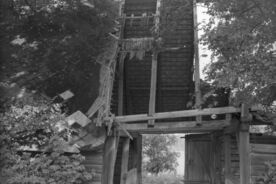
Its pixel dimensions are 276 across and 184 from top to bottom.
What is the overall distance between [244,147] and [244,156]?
25 centimetres

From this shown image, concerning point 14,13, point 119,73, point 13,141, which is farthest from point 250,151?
point 14,13

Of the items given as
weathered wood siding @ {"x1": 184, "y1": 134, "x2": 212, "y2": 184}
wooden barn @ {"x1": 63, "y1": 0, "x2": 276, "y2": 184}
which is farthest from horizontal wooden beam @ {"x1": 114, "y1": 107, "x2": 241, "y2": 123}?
weathered wood siding @ {"x1": 184, "y1": 134, "x2": 212, "y2": 184}

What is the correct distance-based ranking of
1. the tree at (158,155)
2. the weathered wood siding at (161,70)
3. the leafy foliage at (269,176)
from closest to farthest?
the leafy foliage at (269,176), the weathered wood siding at (161,70), the tree at (158,155)

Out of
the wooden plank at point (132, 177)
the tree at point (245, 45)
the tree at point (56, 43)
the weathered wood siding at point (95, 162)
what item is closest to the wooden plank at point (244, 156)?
the tree at point (245, 45)

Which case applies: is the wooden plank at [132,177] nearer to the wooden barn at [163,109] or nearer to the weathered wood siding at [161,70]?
the wooden barn at [163,109]

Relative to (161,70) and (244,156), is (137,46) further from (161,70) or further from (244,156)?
(244,156)

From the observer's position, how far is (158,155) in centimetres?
2353

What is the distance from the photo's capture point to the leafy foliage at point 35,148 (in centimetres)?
748

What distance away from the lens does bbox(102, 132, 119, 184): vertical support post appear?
412 inches

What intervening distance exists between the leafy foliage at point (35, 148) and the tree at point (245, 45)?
4.16 m

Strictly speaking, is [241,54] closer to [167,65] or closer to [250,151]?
[250,151]

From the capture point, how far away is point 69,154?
9.61 m

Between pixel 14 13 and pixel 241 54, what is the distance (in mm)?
6548

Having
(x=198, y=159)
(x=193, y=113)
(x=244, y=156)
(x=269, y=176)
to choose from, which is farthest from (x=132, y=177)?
(x=269, y=176)
